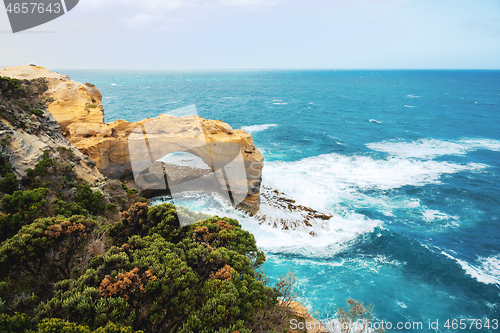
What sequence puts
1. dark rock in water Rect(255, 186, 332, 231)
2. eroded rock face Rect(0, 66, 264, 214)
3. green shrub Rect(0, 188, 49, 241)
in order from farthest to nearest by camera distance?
eroded rock face Rect(0, 66, 264, 214) < dark rock in water Rect(255, 186, 332, 231) < green shrub Rect(0, 188, 49, 241)

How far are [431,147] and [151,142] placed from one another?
164ft

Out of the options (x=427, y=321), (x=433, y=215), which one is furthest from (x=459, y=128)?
(x=427, y=321)

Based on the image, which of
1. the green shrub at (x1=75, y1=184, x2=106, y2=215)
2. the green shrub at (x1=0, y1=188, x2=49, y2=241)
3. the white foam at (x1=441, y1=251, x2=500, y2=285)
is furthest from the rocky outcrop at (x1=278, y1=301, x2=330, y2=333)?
the white foam at (x1=441, y1=251, x2=500, y2=285)

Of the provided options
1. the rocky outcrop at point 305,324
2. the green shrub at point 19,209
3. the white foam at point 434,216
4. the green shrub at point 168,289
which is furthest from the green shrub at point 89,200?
the white foam at point 434,216

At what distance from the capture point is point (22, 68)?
35.7 m

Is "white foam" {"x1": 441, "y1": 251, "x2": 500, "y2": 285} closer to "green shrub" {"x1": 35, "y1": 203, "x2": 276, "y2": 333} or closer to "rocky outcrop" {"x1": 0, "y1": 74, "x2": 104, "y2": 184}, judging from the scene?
"green shrub" {"x1": 35, "y1": 203, "x2": 276, "y2": 333}

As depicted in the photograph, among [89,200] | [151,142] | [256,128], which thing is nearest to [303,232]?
[89,200]

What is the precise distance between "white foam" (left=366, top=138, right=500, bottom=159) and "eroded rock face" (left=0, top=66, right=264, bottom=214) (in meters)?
30.9

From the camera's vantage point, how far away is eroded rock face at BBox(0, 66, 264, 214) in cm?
2961

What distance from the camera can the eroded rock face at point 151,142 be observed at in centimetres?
2961

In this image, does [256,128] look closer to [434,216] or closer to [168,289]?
[434,216]

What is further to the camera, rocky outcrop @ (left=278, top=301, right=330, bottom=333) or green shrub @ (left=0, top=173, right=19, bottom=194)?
green shrub @ (left=0, top=173, right=19, bottom=194)

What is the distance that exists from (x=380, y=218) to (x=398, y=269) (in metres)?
7.28

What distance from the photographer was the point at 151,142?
3173 centimetres
